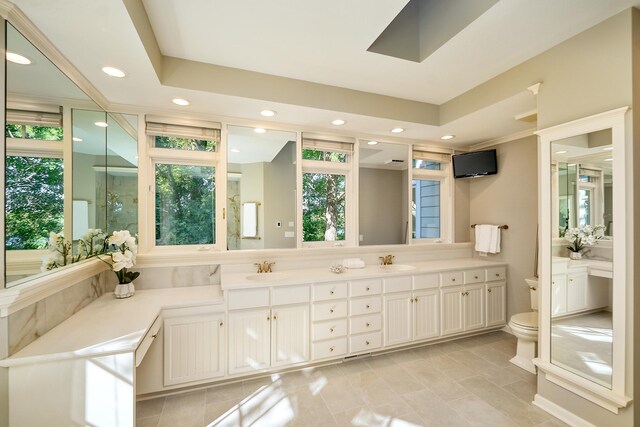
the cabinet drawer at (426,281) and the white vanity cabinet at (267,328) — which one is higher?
the cabinet drawer at (426,281)

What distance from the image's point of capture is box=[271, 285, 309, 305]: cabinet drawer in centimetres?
235

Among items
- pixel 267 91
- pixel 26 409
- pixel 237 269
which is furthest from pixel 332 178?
pixel 26 409

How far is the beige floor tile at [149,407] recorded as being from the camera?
195cm

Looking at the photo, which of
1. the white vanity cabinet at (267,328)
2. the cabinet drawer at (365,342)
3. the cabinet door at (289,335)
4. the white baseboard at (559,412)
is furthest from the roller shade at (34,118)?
the white baseboard at (559,412)

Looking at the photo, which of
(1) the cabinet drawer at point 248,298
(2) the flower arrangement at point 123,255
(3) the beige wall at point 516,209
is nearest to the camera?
(2) the flower arrangement at point 123,255

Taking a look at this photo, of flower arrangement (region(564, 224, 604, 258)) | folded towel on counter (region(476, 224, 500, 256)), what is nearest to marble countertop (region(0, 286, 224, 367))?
flower arrangement (region(564, 224, 604, 258))

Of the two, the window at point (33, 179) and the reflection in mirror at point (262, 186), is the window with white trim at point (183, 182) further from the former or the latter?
the window at point (33, 179)

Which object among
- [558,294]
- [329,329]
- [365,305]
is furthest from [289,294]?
[558,294]

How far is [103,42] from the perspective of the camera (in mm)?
1517

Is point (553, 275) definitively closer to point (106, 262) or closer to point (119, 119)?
point (106, 262)

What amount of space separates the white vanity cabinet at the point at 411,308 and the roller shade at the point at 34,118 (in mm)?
2769

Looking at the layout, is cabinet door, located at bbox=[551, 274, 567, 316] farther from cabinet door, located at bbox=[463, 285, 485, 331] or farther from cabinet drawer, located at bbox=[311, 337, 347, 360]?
cabinet drawer, located at bbox=[311, 337, 347, 360]

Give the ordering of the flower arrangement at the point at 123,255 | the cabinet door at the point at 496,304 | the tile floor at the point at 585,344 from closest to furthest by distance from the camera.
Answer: the tile floor at the point at 585,344, the flower arrangement at the point at 123,255, the cabinet door at the point at 496,304

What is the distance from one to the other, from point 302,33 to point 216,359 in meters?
2.53
